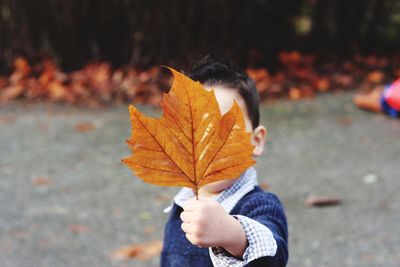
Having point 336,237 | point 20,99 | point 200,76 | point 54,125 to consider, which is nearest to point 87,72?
point 20,99

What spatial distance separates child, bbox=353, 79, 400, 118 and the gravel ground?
0.10 meters

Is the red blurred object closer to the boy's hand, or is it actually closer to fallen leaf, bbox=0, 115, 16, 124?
fallen leaf, bbox=0, 115, 16, 124

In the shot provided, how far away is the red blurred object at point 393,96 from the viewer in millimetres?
5422

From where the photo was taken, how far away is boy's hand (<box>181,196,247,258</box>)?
3.85 ft

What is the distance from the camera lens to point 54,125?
5.72 meters

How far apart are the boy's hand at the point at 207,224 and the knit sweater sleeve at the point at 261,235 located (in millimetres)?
81

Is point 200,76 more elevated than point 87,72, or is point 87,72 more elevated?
point 200,76

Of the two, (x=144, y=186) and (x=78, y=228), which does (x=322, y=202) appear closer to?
(x=144, y=186)

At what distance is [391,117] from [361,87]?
114 cm

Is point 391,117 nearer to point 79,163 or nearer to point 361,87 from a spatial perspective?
point 361,87

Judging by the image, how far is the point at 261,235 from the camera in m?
1.37

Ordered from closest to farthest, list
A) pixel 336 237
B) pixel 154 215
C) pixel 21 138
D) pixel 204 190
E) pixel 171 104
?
pixel 171 104, pixel 204 190, pixel 336 237, pixel 154 215, pixel 21 138

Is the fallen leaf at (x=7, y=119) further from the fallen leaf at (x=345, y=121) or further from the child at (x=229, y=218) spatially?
the child at (x=229, y=218)

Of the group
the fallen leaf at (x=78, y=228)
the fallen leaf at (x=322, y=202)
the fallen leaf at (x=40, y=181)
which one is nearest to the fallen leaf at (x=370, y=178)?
the fallen leaf at (x=322, y=202)
